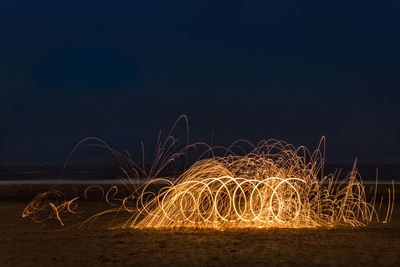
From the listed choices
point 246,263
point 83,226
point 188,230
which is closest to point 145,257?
point 246,263

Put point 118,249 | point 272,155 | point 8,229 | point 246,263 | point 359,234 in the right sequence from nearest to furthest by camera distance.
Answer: point 246,263 < point 118,249 < point 359,234 < point 8,229 < point 272,155

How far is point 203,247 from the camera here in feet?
22.6

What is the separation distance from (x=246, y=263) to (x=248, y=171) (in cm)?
401

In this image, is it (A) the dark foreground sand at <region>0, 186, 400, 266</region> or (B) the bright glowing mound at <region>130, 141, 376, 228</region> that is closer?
(A) the dark foreground sand at <region>0, 186, 400, 266</region>

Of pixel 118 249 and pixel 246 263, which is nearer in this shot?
pixel 246 263

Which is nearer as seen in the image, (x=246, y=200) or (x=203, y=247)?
(x=203, y=247)

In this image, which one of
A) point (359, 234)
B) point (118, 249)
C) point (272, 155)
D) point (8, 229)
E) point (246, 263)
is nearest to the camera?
point (246, 263)

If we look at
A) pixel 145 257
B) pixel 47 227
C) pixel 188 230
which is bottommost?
pixel 47 227

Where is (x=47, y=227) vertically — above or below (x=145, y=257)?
below

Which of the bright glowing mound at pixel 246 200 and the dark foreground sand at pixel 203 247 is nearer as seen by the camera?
the dark foreground sand at pixel 203 247

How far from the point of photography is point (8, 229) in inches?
365

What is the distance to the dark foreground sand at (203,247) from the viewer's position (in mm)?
6066

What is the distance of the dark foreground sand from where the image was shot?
607cm

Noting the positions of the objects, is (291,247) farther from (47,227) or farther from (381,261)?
(47,227)
